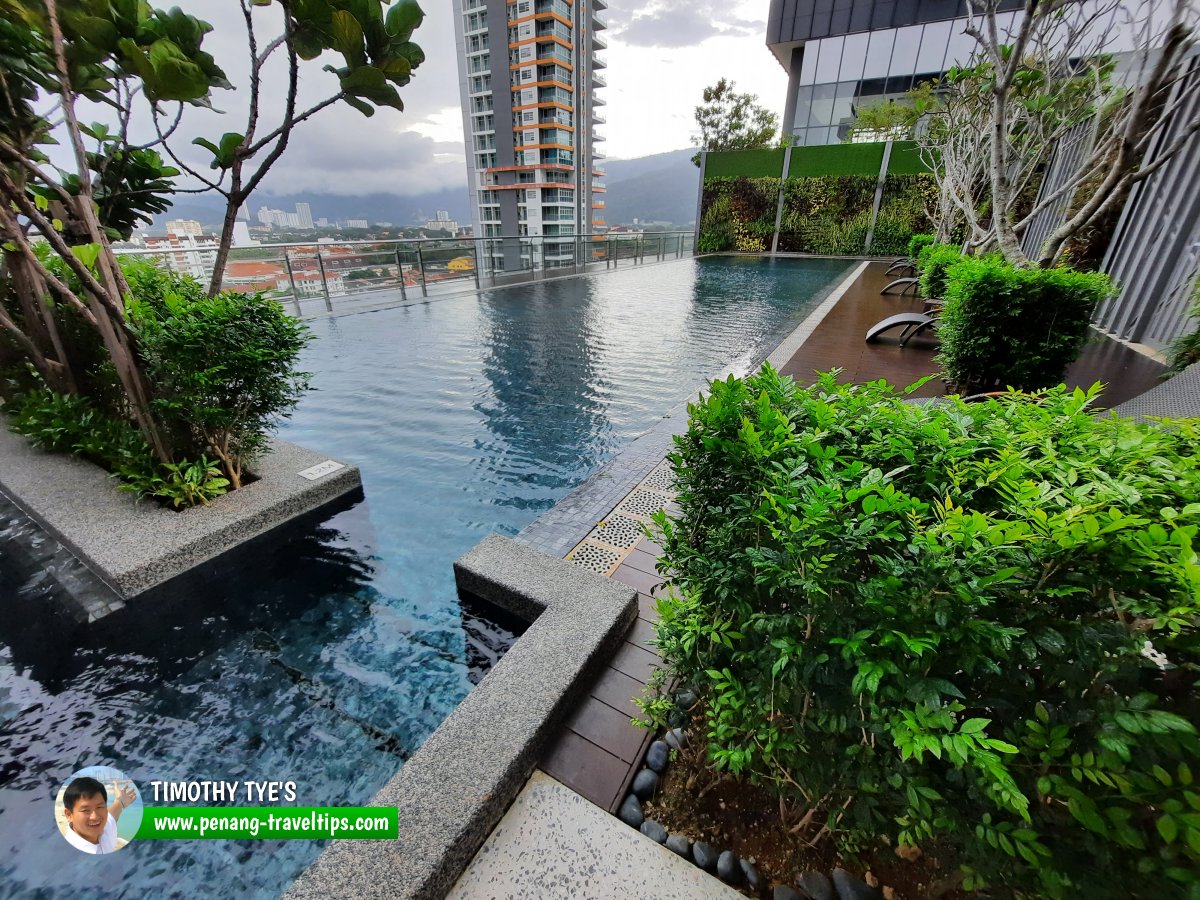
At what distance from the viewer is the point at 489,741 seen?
155 centimetres

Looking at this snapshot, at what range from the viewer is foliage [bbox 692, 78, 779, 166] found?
1053 inches

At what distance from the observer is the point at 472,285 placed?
39.8 feet

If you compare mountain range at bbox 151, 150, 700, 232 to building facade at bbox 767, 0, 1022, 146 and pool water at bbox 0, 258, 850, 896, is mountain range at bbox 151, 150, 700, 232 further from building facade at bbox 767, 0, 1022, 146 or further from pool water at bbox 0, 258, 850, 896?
pool water at bbox 0, 258, 850, 896

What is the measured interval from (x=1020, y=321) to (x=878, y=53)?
27822mm

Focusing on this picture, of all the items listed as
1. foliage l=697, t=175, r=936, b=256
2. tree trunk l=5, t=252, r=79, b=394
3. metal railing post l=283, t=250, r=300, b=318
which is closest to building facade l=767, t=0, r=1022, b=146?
foliage l=697, t=175, r=936, b=256

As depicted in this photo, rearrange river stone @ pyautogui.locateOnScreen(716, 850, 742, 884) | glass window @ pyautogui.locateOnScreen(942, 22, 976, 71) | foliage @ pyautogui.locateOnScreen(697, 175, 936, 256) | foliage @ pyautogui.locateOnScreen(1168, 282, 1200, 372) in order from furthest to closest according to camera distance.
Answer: glass window @ pyautogui.locateOnScreen(942, 22, 976, 71) → foliage @ pyautogui.locateOnScreen(697, 175, 936, 256) → foliage @ pyautogui.locateOnScreen(1168, 282, 1200, 372) → river stone @ pyautogui.locateOnScreen(716, 850, 742, 884)

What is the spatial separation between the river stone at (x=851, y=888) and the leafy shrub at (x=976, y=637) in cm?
9

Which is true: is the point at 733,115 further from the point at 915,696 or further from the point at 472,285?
the point at 915,696

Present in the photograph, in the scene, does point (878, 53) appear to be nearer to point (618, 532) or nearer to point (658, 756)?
point (618, 532)

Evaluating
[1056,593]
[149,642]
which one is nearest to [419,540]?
[149,642]

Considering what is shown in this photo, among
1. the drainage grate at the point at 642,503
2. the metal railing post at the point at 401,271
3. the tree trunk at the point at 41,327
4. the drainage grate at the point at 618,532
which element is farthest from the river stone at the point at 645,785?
the metal railing post at the point at 401,271

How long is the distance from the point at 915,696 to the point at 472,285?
41.6ft

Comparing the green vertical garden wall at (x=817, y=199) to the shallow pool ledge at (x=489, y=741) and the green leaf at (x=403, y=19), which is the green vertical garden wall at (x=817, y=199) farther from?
the shallow pool ledge at (x=489, y=741)

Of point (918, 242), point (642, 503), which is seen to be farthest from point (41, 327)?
point (918, 242)
